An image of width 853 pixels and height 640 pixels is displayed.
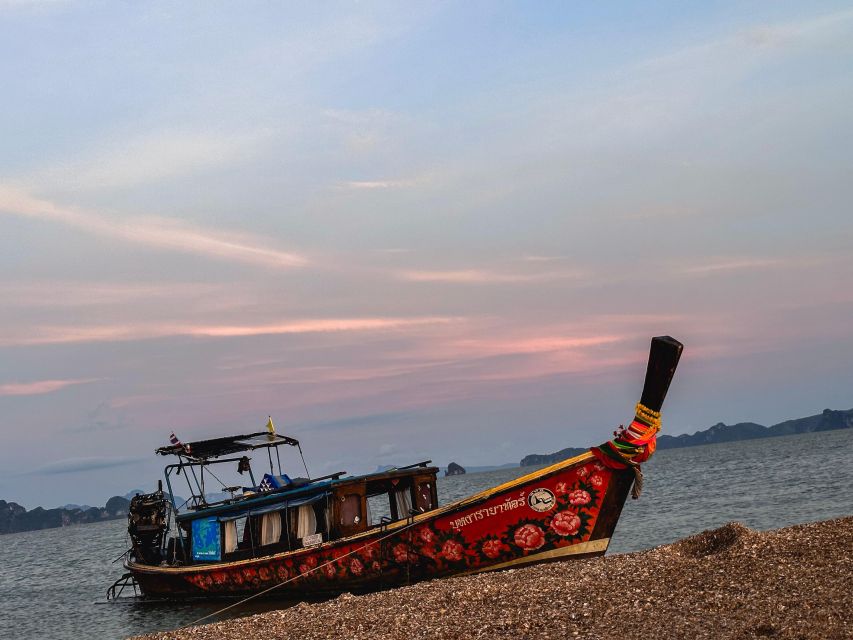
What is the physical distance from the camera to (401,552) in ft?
64.6

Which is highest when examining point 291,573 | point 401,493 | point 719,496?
point 401,493

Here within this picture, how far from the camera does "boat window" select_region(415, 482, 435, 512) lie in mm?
22422

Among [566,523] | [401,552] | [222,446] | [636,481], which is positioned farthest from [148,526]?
[636,481]

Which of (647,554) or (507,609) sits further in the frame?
(647,554)

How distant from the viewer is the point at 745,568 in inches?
530

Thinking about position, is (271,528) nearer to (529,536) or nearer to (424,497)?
(424,497)

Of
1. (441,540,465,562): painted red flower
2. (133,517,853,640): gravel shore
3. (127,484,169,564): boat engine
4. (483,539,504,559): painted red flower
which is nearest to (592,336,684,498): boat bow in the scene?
(133,517,853,640): gravel shore

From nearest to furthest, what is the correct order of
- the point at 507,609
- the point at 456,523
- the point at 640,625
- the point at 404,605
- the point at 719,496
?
the point at 640,625, the point at 507,609, the point at 404,605, the point at 456,523, the point at 719,496

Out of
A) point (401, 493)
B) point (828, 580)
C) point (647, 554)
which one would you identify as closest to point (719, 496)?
point (401, 493)

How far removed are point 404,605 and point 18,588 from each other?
4439 centimetres

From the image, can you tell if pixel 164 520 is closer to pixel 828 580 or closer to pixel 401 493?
pixel 401 493

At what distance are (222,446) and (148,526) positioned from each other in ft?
17.6

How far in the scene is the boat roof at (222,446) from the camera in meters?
24.9

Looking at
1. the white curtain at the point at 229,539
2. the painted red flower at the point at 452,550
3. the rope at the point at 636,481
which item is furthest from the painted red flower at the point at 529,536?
the white curtain at the point at 229,539
